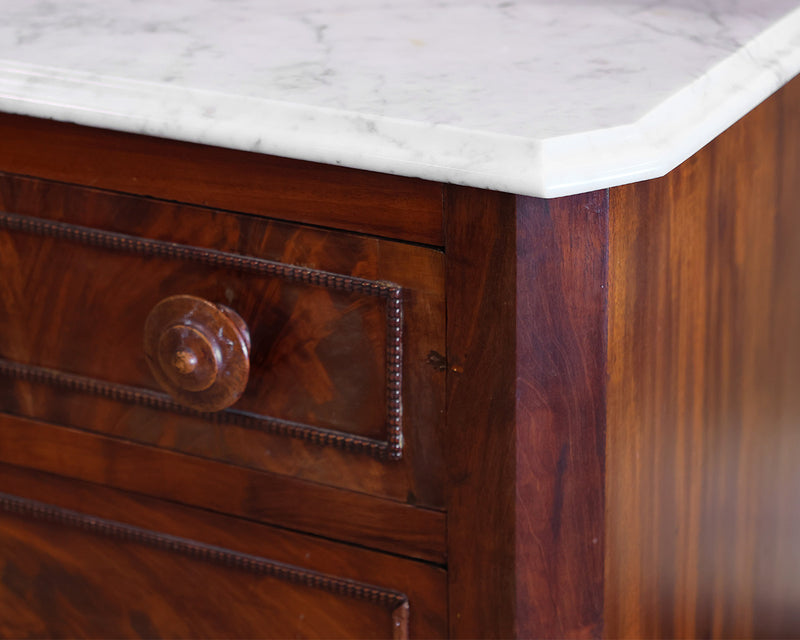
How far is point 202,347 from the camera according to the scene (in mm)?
539

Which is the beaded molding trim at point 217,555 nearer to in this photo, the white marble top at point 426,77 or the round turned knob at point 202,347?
the round turned knob at point 202,347

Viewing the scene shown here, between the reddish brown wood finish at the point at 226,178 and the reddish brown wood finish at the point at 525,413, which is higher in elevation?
the reddish brown wood finish at the point at 226,178

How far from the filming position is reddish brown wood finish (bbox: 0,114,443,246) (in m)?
0.50

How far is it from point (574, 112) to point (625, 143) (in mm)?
32

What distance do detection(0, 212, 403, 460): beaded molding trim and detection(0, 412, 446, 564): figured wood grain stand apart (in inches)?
1.1

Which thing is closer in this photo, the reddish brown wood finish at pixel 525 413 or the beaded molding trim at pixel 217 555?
the reddish brown wood finish at pixel 525 413

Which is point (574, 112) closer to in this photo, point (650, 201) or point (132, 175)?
point (650, 201)

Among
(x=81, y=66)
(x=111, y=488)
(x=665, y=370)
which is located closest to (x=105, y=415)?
(x=111, y=488)

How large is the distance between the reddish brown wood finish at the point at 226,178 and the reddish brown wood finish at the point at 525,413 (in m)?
0.03

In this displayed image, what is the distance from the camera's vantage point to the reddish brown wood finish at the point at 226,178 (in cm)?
50

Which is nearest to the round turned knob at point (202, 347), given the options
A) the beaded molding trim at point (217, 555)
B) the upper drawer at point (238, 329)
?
the upper drawer at point (238, 329)

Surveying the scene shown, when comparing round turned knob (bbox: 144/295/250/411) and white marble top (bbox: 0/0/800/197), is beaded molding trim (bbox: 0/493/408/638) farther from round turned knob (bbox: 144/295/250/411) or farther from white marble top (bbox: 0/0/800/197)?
white marble top (bbox: 0/0/800/197)

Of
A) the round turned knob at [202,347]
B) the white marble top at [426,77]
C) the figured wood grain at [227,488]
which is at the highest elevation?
the white marble top at [426,77]

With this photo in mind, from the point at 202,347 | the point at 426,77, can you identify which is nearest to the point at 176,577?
the point at 202,347
